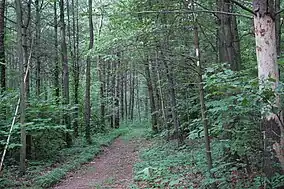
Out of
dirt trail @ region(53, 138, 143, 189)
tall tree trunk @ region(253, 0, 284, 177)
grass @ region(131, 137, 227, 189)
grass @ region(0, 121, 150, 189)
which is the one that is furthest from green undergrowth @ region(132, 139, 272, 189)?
grass @ region(0, 121, 150, 189)

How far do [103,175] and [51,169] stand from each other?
2075 millimetres

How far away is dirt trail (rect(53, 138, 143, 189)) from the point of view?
9.06m

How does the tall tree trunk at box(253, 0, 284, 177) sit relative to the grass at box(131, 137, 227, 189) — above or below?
above

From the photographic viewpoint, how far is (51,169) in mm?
11164

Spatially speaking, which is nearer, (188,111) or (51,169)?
(188,111)

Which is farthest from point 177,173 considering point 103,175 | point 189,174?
point 103,175

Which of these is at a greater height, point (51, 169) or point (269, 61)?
point (269, 61)

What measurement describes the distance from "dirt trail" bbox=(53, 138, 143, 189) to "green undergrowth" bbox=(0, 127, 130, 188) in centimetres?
29

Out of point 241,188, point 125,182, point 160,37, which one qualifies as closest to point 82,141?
point 125,182

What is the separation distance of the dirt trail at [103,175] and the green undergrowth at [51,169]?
0.29m

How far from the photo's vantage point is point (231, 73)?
14.8ft

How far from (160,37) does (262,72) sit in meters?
3.94

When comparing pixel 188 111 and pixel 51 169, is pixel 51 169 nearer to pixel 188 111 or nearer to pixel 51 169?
pixel 51 169

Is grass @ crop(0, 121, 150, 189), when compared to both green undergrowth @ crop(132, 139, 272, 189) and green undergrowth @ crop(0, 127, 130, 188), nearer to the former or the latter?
green undergrowth @ crop(0, 127, 130, 188)
